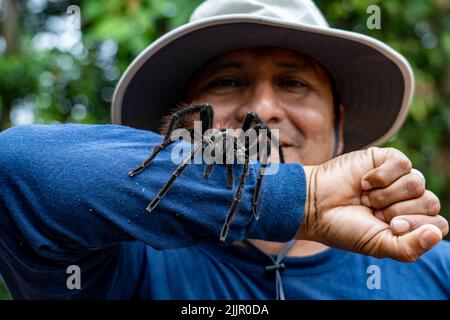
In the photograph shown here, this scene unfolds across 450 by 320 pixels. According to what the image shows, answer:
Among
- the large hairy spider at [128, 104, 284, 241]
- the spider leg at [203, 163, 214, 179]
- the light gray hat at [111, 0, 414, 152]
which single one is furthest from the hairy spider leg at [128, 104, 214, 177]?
the light gray hat at [111, 0, 414, 152]

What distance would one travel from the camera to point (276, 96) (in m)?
2.58

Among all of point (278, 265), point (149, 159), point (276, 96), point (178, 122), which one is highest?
point (276, 96)

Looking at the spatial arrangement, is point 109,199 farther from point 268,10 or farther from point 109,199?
point 268,10

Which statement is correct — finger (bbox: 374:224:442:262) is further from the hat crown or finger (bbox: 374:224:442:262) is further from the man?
the hat crown

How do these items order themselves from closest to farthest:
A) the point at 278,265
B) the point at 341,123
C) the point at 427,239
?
1. the point at 427,239
2. the point at 278,265
3. the point at 341,123

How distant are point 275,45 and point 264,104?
315mm

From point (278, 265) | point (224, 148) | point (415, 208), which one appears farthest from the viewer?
point (278, 265)

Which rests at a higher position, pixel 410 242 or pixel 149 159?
pixel 149 159

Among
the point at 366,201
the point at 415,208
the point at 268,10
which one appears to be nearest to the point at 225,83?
the point at 268,10

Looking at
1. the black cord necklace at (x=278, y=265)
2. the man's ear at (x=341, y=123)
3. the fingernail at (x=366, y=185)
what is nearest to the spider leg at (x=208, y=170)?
the fingernail at (x=366, y=185)

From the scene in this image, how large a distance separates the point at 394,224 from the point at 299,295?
2.69 ft

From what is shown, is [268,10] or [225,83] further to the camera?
[225,83]

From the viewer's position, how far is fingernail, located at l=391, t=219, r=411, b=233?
5.37 feet
